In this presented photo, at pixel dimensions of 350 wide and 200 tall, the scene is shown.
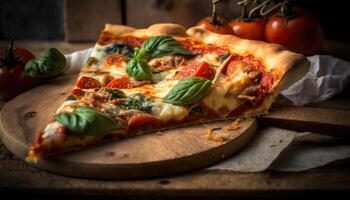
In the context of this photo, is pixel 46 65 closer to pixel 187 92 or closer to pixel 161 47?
pixel 161 47

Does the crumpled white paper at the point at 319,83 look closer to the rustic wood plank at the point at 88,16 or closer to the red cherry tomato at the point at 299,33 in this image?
the red cherry tomato at the point at 299,33

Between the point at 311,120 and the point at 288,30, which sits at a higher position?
the point at 288,30

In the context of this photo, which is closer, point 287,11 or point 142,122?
point 142,122

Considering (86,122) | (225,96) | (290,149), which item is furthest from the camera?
(225,96)

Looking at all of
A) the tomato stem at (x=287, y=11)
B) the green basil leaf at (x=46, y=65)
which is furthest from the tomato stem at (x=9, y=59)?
the tomato stem at (x=287, y=11)

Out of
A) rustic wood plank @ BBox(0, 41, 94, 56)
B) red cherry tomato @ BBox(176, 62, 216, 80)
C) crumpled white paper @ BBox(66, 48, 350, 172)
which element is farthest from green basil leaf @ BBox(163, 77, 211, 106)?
rustic wood plank @ BBox(0, 41, 94, 56)

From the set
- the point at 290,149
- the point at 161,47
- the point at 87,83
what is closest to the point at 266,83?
the point at 290,149
